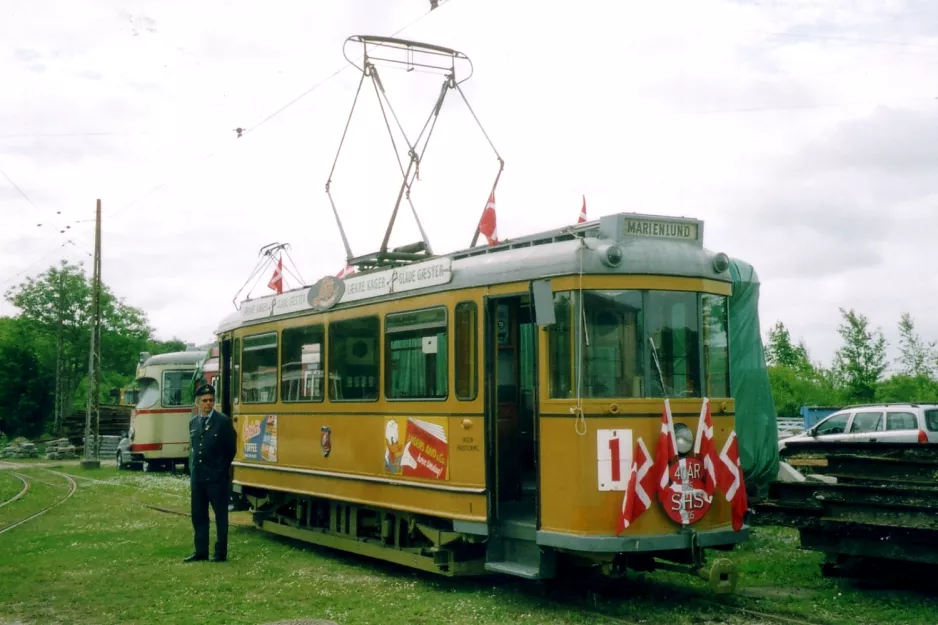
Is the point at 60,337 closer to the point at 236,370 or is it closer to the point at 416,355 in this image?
the point at 236,370

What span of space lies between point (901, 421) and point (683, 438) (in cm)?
1306

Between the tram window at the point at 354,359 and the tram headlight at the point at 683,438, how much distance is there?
3.49 meters

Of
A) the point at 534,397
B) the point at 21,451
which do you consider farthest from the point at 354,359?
the point at 21,451

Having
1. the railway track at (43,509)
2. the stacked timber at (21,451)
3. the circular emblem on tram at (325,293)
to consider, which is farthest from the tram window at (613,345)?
the stacked timber at (21,451)

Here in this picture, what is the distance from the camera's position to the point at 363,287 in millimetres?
11461

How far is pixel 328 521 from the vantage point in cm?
1289

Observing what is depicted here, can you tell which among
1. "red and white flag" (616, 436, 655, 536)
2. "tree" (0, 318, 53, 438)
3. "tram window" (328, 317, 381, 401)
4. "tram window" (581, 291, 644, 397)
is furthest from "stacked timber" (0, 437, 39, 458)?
"red and white flag" (616, 436, 655, 536)

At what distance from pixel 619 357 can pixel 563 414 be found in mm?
644

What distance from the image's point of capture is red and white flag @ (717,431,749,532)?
8.77 meters

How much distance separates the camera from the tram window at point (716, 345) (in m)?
8.94

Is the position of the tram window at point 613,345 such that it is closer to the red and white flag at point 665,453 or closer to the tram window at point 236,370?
the red and white flag at point 665,453

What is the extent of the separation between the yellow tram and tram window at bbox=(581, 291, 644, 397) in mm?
11

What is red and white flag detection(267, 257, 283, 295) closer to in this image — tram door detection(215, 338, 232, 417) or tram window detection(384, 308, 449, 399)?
tram door detection(215, 338, 232, 417)

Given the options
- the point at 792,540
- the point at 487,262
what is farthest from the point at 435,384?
the point at 792,540
